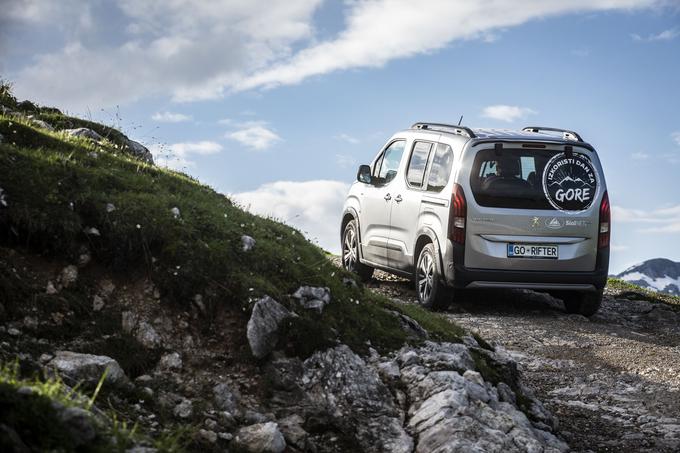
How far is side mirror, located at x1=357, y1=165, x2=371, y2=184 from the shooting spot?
1325 centimetres

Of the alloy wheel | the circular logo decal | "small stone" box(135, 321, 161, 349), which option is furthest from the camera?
the alloy wheel

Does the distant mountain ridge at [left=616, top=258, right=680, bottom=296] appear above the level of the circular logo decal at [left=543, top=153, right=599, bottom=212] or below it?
below

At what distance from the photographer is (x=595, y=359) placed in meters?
9.35

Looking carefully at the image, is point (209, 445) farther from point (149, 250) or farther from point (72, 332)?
point (149, 250)

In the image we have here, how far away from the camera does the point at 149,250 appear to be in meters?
6.85

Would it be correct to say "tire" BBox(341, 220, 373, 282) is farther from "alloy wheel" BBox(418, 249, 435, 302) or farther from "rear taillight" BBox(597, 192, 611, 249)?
"rear taillight" BBox(597, 192, 611, 249)

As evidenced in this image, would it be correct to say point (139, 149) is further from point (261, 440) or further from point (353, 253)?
point (261, 440)

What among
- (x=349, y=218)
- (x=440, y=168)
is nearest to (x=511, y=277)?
(x=440, y=168)

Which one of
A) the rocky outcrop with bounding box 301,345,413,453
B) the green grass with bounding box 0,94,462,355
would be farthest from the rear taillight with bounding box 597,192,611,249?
the rocky outcrop with bounding box 301,345,413,453

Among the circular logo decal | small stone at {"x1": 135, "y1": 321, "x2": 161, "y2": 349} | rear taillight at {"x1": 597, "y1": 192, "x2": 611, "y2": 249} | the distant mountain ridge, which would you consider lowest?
the distant mountain ridge

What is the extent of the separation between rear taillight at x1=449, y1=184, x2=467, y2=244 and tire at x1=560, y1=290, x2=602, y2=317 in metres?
2.32

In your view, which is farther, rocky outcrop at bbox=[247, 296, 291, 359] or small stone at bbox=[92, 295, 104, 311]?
small stone at bbox=[92, 295, 104, 311]

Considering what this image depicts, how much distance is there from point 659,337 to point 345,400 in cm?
687

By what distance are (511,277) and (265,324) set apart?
5668mm
